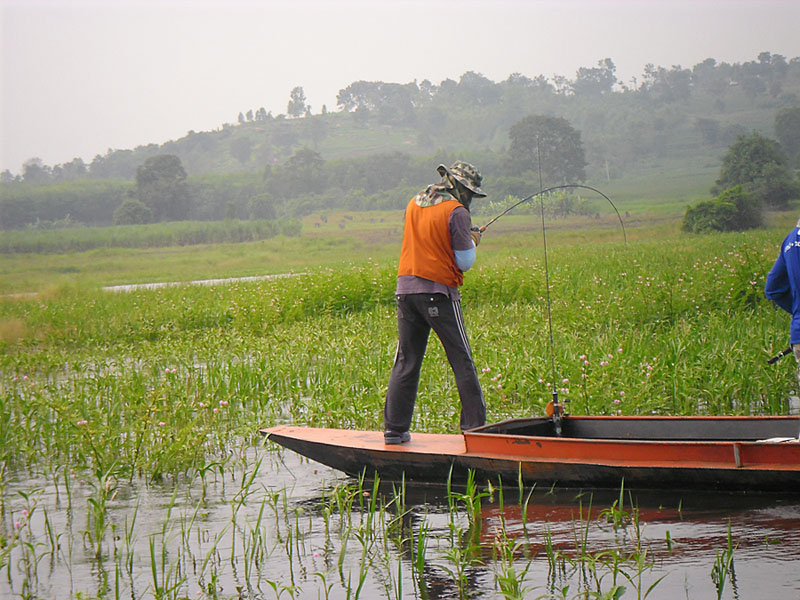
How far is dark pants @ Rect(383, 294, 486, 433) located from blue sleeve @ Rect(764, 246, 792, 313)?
73.2 inches

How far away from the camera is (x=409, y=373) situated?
5.92 metres

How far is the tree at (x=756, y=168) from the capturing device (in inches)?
2040

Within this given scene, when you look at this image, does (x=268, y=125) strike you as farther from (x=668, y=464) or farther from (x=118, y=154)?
(x=668, y=464)

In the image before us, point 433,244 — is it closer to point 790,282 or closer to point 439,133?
point 790,282

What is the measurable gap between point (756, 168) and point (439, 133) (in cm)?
6040

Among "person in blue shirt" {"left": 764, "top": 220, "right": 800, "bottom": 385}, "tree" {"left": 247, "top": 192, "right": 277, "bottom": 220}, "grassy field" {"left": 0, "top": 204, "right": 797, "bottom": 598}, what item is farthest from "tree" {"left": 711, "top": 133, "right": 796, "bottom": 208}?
"person in blue shirt" {"left": 764, "top": 220, "right": 800, "bottom": 385}

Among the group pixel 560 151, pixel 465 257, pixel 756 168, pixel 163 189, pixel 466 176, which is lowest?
pixel 465 257

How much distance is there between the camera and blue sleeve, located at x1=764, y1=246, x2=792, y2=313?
4852 mm

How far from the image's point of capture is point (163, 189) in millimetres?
78250

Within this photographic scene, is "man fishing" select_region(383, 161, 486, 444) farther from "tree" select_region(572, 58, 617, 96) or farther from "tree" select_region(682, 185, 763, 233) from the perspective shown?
"tree" select_region(572, 58, 617, 96)

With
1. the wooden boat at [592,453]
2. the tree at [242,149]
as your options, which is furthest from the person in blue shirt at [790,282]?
the tree at [242,149]

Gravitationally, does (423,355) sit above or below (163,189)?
below

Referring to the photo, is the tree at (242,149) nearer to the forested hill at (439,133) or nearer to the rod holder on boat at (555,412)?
the forested hill at (439,133)

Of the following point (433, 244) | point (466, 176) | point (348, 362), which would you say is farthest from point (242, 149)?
point (433, 244)
